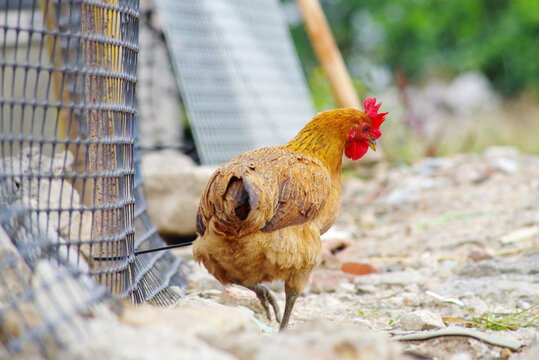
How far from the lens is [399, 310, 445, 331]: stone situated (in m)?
2.78

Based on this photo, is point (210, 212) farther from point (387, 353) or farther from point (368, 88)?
point (368, 88)

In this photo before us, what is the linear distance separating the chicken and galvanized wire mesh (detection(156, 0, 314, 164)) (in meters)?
2.87

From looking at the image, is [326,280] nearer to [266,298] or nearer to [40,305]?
[266,298]

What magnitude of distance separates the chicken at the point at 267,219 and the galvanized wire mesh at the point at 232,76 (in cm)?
287

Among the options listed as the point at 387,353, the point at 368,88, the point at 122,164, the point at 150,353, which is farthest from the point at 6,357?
the point at 368,88

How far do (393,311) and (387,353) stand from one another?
186 centimetres

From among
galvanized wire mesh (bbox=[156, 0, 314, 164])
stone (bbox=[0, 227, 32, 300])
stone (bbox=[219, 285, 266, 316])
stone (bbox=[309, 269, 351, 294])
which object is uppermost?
galvanized wire mesh (bbox=[156, 0, 314, 164])

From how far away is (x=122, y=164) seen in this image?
2662mm

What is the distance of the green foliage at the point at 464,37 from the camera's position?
16578 millimetres

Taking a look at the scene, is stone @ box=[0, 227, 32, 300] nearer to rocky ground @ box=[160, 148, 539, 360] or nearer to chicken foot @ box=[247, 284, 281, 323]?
rocky ground @ box=[160, 148, 539, 360]

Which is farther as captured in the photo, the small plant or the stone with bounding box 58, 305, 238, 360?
the small plant

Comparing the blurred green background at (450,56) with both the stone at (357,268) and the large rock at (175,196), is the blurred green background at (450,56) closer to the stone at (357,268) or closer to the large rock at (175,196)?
the large rock at (175,196)

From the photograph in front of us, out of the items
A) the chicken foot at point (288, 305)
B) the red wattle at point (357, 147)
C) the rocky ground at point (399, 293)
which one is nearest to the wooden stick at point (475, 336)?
the rocky ground at point (399, 293)

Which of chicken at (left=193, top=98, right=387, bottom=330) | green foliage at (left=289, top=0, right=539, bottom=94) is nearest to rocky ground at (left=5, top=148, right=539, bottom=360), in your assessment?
chicken at (left=193, top=98, right=387, bottom=330)
